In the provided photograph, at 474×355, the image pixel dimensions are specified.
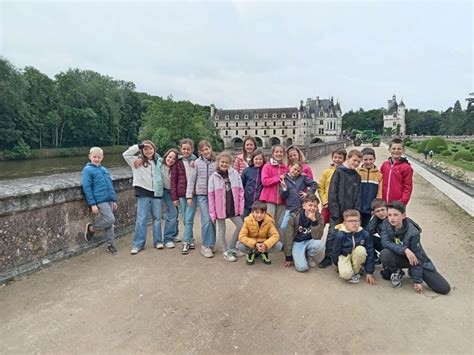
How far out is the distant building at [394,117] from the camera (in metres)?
91.4

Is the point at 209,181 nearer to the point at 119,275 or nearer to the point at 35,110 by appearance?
the point at 119,275

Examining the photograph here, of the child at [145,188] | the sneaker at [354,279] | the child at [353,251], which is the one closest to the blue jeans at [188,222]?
the child at [145,188]

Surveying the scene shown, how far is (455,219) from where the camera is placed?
7172 millimetres

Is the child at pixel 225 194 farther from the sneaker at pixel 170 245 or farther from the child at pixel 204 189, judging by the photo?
the sneaker at pixel 170 245

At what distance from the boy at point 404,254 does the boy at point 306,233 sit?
863 millimetres

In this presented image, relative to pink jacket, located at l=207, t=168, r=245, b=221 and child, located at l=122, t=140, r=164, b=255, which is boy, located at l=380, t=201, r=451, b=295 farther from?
child, located at l=122, t=140, r=164, b=255

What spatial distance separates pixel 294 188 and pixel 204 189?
140 cm

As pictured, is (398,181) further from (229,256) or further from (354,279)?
(229,256)

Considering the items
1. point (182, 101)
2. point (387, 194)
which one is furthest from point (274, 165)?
point (182, 101)

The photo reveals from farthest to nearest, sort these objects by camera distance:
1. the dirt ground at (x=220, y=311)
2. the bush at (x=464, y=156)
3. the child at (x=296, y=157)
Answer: the bush at (x=464, y=156)
the child at (x=296, y=157)
the dirt ground at (x=220, y=311)

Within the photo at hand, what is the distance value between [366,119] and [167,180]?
107107 millimetres

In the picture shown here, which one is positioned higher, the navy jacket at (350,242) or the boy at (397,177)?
the boy at (397,177)

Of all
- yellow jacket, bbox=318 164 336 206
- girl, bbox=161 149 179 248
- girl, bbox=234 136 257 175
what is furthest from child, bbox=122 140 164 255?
yellow jacket, bbox=318 164 336 206

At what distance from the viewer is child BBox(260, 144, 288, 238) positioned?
195 inches
